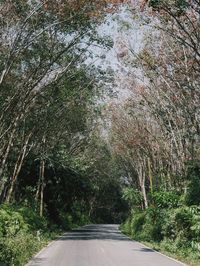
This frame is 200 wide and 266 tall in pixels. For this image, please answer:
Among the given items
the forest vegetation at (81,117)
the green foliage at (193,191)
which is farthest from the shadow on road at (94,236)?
the green foliage at (193,191)

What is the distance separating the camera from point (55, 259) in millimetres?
18047

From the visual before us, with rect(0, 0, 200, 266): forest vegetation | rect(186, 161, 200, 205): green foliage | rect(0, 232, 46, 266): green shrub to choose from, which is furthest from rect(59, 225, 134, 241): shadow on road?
rect(0, 232, 46, 266): green shrub

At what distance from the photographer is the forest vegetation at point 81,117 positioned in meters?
20.6

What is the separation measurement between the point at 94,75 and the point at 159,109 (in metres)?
5.07

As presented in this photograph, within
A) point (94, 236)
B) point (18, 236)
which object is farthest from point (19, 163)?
point (18, 236)

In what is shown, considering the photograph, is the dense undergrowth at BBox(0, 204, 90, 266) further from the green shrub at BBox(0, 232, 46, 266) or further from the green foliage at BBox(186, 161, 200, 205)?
the green foliage at BBox(186, 161, 200, 205)

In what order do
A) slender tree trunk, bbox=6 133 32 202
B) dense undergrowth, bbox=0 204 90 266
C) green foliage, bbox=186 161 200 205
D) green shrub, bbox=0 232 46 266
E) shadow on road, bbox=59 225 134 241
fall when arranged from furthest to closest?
shadow on road, bbox=59 225 134 241, slender tree trunk, bbox=6 133 32 202, green foliage, bbox=186 161 200 205, dense undergrowth, bbox=0 204 90 266, green shrub, bbox=0 232 46 266

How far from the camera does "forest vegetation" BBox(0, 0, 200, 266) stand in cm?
2056

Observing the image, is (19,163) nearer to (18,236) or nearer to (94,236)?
(94,236)

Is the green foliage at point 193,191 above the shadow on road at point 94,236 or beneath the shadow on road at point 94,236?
above

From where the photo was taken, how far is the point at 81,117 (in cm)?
4044

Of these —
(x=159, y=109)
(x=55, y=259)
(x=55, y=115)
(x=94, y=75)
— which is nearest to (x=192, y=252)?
(x=55, y=259)

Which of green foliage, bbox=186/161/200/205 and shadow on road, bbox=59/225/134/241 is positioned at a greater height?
green foliage, bbox=186/161/200/205

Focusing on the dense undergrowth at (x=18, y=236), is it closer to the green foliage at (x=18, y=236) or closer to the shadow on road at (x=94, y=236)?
the green foliage at (x=18, y=236)
